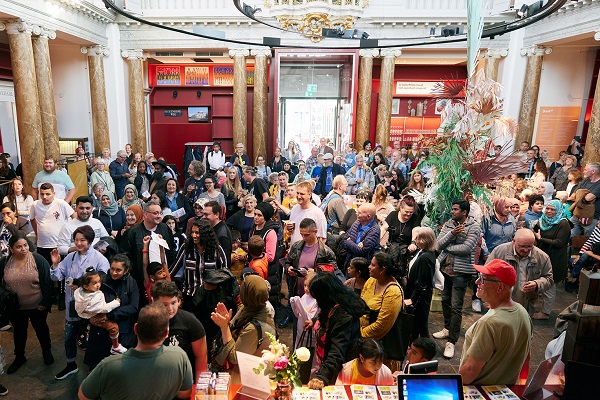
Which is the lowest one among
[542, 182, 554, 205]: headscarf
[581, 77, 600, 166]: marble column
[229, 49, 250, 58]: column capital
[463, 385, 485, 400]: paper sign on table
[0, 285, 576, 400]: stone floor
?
[0, 285, 576, 400]: stone floor

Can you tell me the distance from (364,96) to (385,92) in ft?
2.23

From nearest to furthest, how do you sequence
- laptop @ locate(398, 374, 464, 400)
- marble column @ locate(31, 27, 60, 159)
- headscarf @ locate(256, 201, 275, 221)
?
laptop @ locate(398, 374, 464, 400)
headscarf @ locate(256, 201, 275, 221)
marble column @ locate(31, 27, 60, 159)

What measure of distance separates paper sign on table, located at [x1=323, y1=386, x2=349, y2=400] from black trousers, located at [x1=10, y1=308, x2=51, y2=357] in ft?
9.83

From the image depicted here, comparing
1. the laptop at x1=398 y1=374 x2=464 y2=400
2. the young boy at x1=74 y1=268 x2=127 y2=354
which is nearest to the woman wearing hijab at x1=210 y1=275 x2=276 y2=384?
the laptop at x1=398 y1=374 x2=464 y2=400

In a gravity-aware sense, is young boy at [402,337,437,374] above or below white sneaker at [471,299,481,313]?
above

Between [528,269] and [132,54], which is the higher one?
[132,54]

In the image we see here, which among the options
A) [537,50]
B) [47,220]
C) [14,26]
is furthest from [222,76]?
[47,220]

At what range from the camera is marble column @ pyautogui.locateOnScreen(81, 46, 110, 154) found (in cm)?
1144

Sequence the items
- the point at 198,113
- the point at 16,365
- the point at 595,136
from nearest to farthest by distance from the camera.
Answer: the point at 16,365, the point at 595,136, the point at 198,113

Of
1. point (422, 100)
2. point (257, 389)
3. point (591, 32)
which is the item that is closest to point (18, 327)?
point (257, 389)

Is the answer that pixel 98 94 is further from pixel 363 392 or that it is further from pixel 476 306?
pixel 363 392

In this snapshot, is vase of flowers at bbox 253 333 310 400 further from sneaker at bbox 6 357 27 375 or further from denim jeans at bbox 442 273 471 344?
sneaker at bbox 6 357 27 375

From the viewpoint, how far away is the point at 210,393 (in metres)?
2.20

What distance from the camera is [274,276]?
4500 millimetres
